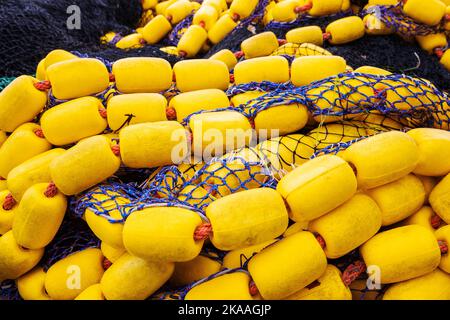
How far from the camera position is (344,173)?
889 millimetres

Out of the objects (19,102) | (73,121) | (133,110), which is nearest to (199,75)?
(133,110)

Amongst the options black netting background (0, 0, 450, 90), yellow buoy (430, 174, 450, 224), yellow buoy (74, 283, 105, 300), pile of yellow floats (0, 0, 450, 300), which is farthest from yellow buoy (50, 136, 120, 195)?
black netting background (0, 0, 450, 90)

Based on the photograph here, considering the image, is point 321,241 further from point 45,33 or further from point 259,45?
point 45,33

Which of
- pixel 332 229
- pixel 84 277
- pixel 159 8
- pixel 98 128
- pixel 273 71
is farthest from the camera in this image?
pixel 159 8

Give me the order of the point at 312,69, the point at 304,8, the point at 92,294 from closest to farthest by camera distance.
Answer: the point at 92,294
the point at 312,69
the point at 304,8

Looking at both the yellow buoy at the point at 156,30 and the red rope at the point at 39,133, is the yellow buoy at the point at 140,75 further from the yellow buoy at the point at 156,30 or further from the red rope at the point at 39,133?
the yellow buoy at the point at 156,30

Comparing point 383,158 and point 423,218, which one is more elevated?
point 383,158

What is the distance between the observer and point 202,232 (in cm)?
86

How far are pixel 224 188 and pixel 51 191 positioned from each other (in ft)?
1.32

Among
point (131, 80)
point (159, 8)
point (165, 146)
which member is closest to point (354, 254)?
point (165, 146)

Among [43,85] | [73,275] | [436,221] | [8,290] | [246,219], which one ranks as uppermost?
[43,85]

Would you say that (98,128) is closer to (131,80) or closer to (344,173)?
(131,80)

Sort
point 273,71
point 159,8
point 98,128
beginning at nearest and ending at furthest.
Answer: point 98,128
point 273,71
point 159,8

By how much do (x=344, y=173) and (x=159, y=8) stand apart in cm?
210
